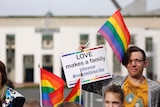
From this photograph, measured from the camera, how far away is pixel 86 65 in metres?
4.96

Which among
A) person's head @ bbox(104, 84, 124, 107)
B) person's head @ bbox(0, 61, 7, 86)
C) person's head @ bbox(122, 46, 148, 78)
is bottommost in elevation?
person's head @ bbox(104, 84, 124, 107)

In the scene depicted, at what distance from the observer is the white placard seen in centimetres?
488

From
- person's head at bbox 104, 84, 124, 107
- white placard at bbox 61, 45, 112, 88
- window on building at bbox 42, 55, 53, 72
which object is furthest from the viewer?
window on building at bbox 42, 55, 53, 72

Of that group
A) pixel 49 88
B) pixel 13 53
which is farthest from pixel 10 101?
pixel 13 53

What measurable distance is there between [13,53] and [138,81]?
2279 inches

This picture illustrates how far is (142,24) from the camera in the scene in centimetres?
6331

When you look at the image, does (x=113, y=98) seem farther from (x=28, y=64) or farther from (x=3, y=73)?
(x=28, y=64)

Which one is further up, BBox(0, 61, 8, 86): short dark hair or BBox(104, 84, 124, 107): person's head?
BBox(0, 61, 8, 86): short dark hair

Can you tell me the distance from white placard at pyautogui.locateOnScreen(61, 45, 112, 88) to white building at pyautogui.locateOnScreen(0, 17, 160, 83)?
54.8 metres

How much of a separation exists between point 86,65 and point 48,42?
5613 cm

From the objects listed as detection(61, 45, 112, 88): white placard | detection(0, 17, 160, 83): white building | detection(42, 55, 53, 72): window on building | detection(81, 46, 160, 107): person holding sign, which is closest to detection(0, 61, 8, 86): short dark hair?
detection(61, 45, 112, 88): white placard

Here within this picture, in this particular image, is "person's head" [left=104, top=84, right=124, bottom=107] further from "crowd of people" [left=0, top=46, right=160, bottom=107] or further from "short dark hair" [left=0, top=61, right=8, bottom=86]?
"short dark hair" [left=0, top=61, right=8, bottom=86]

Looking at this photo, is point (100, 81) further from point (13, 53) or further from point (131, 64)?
point (13, 53)

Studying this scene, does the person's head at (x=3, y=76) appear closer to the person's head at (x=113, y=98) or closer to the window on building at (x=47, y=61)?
the person's head at (x=113, y=98)
